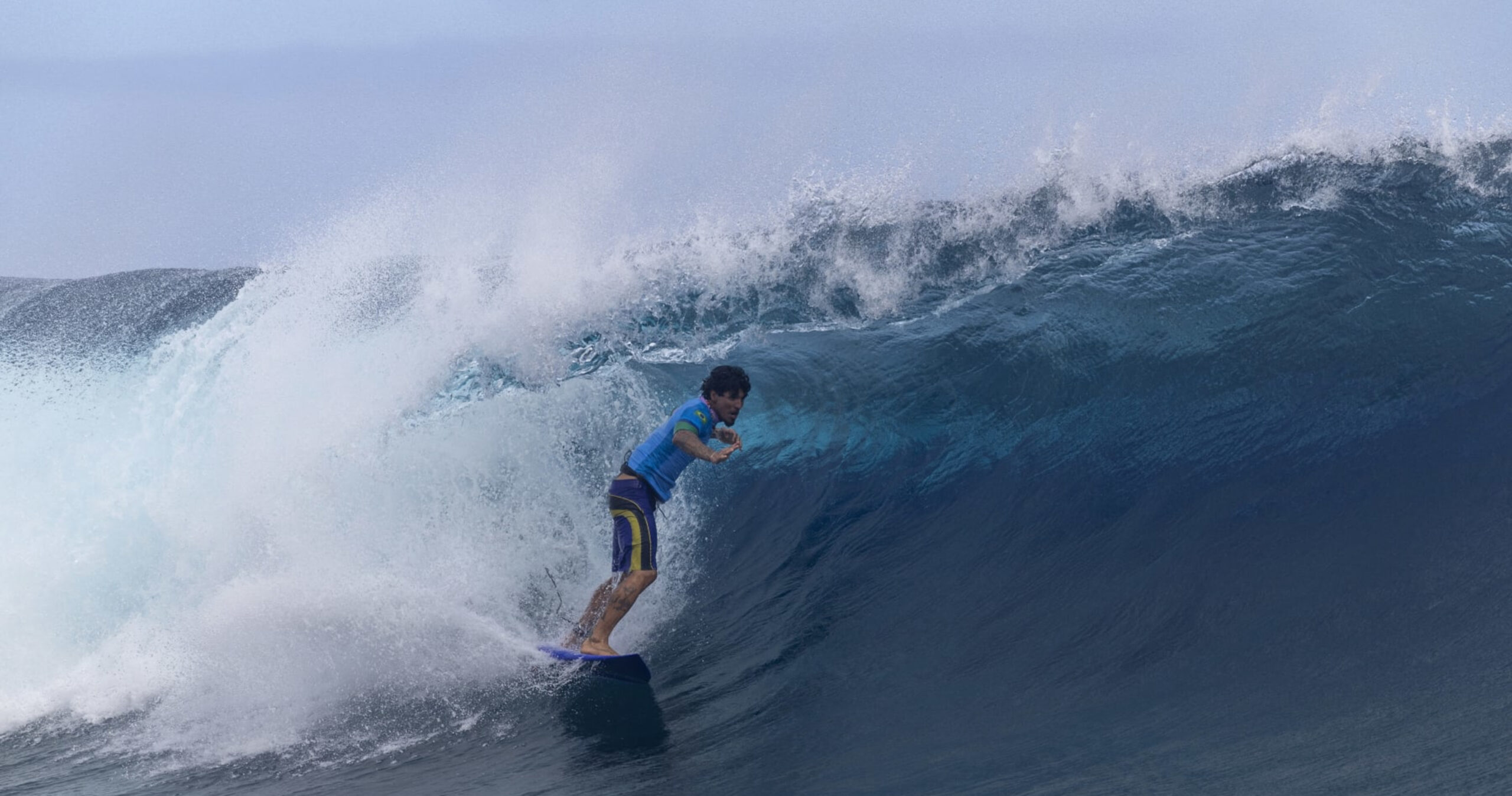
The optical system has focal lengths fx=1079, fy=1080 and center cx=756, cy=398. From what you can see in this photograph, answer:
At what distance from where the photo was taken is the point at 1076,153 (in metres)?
10.1

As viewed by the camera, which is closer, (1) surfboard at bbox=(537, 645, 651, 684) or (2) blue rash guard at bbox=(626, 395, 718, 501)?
(1) surfboard at bbox=(537, 645, 651, 684)

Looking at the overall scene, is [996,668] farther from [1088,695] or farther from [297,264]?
[297,264]

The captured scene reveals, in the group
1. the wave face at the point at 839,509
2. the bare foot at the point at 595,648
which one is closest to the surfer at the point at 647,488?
the bare foot at the point at 595,648

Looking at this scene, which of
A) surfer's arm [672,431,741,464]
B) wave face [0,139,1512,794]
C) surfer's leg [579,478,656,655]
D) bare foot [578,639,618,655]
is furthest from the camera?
surfer's leg [579,478,656,655]

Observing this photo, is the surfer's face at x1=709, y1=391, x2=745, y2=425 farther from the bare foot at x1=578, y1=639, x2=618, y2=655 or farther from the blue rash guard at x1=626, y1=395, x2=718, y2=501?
the bare foot at x1=578, y1=639, x2=618, y2=655

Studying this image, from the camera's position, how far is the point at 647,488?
5863 millimetres

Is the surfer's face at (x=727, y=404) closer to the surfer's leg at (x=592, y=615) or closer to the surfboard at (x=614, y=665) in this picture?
the surfer's leg at (x=592, y=615)

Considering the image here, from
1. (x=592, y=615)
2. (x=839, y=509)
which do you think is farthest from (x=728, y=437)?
(x=839, y=509)

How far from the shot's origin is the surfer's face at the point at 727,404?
577cm

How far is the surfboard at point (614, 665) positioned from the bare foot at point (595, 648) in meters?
0.03

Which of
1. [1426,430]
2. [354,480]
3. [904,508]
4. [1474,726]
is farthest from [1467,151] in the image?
[354,480]

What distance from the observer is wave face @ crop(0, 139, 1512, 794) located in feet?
15.8

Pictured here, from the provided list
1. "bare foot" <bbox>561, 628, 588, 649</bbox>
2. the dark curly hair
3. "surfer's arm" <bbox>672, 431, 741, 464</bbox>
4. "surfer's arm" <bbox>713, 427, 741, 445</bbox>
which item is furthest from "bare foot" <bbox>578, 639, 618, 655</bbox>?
the dark curly hair

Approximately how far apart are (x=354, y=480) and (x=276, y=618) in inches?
57.4
